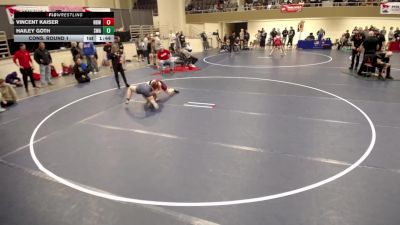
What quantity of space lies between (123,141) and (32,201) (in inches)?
82.9

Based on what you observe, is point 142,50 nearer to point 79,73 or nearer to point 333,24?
point 79,73

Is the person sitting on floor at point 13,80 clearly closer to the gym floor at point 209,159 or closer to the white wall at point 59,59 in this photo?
the white wall at point 59,59

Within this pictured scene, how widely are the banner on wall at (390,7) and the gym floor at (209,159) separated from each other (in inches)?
542

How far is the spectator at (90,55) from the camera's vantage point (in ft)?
43.0

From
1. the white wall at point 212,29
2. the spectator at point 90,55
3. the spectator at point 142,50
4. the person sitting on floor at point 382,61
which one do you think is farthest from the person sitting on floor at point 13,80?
the white wall at point 212,29

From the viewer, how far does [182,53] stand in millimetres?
13805

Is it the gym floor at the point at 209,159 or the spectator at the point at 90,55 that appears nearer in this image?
the gym floor at the point at 209,159

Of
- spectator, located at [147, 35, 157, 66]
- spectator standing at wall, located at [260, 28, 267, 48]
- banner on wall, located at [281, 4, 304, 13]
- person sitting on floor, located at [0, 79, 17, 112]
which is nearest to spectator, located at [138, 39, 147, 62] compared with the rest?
spectator, located at [147, 35, 157, 66]

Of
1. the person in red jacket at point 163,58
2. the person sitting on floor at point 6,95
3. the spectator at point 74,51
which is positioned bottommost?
the person sitting on floor at point 6,95

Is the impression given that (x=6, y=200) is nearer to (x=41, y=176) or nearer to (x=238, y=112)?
(x=41, y=176)

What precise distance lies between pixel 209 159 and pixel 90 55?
10.5 m

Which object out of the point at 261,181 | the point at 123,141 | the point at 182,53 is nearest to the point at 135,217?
the point at 261,181

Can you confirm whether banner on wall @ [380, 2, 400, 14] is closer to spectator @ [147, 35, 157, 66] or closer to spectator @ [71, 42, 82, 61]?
spectator @ [147, 35, 157, 66]

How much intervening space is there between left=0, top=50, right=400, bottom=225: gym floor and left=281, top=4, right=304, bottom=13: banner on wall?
14.9 meters
